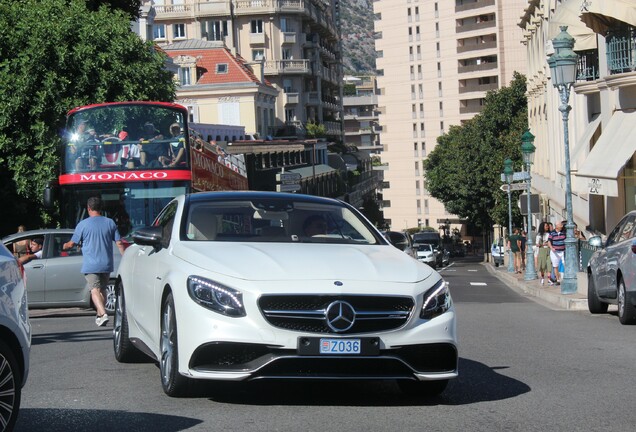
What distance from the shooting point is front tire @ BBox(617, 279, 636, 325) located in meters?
16.8

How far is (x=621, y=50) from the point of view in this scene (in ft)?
107

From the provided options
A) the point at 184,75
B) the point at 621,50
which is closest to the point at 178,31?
the point at 184,75

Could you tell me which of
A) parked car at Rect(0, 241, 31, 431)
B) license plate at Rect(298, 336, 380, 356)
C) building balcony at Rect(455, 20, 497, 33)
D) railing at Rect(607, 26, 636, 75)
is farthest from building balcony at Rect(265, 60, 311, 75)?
parked car at Rect(0, 241, 31, 431)

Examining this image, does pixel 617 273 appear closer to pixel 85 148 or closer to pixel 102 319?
pixel 102 319

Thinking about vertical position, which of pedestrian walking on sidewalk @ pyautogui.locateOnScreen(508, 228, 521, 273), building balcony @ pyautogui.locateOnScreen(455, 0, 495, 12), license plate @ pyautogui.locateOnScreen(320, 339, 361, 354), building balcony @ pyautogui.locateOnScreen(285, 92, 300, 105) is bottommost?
pedestrian walking on sidewalk @ pyautogui.locateOnScreen(508, 228, 521, 273)

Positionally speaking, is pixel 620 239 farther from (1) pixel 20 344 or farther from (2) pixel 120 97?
(2) pixel 120 97

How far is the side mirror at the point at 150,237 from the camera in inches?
380

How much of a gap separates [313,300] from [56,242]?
14.7 m

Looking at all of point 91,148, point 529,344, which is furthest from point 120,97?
point 529,344

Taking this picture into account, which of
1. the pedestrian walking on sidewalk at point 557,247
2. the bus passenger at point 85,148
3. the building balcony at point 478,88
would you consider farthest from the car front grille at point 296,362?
the building balcony at point 478,88

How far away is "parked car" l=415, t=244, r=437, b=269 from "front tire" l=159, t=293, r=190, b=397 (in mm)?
56391

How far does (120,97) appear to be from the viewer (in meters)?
36.3

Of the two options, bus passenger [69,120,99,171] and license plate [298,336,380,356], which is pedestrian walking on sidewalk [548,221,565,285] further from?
license plate [298,336,380,356]

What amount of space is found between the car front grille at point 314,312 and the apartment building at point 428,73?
125583 millimetres
